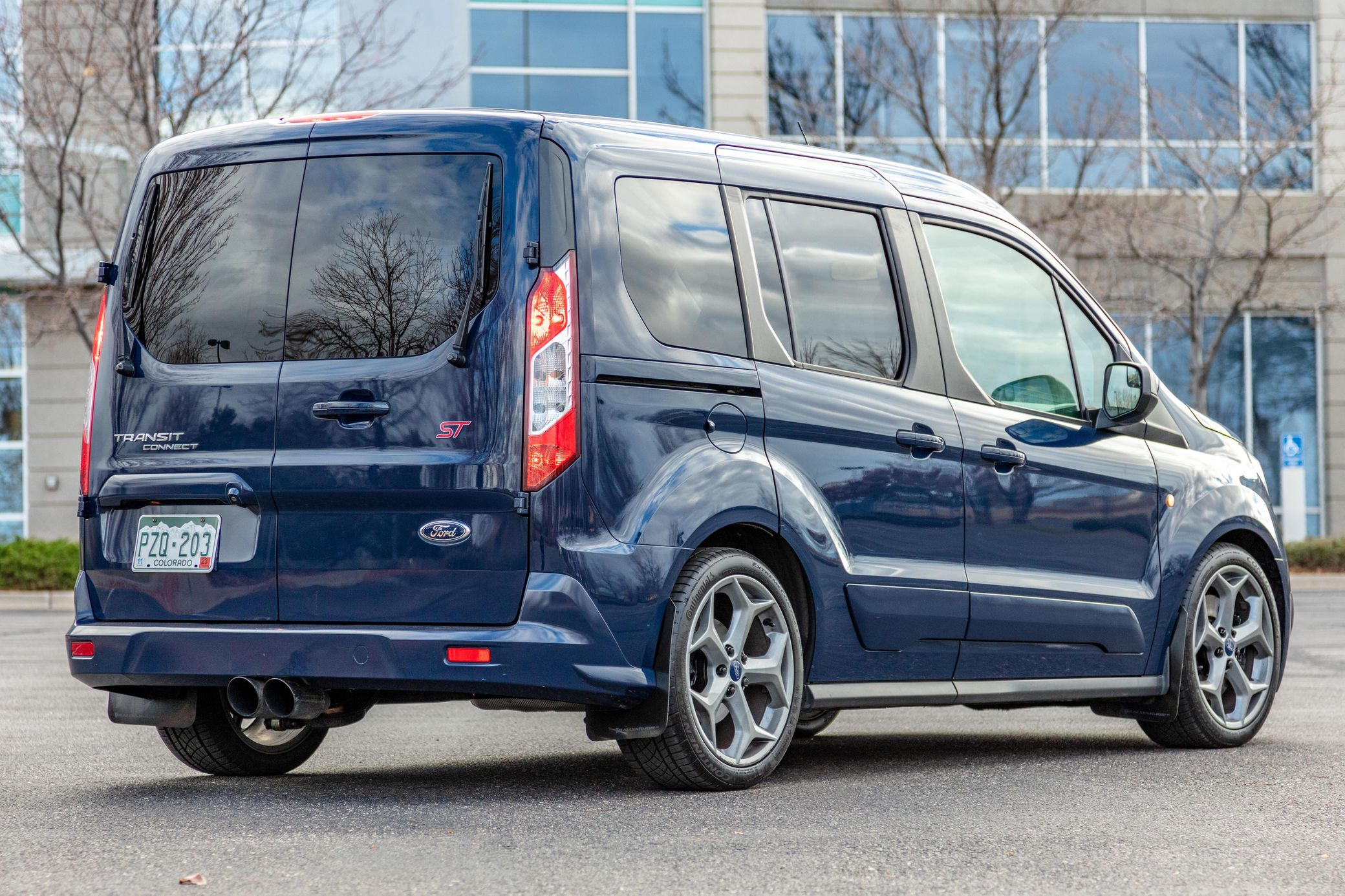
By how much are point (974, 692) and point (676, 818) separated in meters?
A: 1.65

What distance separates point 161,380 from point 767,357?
191 centimetres

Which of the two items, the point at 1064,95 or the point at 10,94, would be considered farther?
the point at 1064,95

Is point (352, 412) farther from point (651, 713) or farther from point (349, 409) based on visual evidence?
point (651, 713)

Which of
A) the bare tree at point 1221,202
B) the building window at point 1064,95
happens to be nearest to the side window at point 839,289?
the building window at point 1064,95

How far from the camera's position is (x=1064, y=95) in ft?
84.2

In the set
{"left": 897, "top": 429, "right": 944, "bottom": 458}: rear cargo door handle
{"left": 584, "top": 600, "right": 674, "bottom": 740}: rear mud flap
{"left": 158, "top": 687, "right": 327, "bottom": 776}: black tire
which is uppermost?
{"left": 897, "top": 429, "right": 944, "bottom": 458}: rear cargo door handle

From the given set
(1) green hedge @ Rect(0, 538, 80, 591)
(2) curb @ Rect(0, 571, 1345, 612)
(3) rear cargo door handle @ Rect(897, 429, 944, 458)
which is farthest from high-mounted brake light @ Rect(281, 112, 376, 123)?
(1) green hedge @ Rect(0, 538, 80, 591)

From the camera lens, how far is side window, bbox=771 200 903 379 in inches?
235

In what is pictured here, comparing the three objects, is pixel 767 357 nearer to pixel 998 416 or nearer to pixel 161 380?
pixel 998 416

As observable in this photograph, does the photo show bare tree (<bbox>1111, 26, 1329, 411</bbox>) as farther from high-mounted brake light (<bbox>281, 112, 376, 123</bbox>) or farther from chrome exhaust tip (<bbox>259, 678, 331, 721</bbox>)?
chrome exhaust tip (<bbox>259, 678, 331, 721</bbox>)

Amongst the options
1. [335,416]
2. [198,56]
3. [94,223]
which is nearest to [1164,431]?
[335,416]

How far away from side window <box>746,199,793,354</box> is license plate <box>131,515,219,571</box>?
1871 millimetres

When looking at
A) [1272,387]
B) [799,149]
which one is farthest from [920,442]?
[1272,387]

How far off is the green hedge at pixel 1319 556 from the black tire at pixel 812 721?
653 inches
